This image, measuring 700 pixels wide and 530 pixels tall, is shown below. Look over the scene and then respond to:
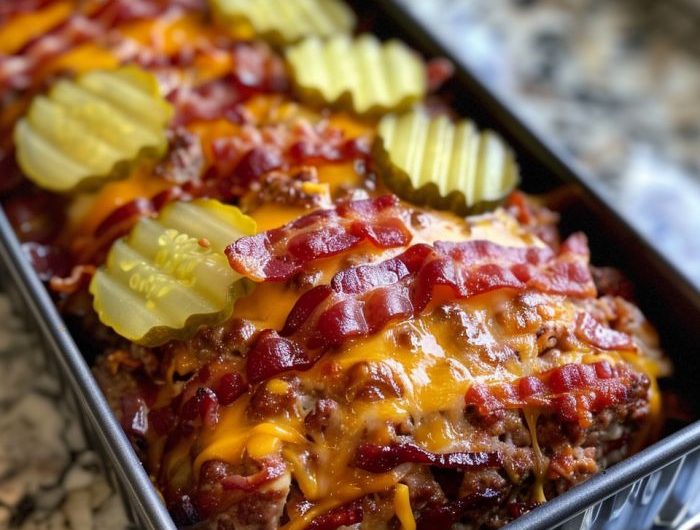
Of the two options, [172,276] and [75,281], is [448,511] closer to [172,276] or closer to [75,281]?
[172,276]

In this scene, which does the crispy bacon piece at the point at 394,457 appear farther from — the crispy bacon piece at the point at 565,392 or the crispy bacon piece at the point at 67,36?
the crispy bacon piece at the point at 67,36

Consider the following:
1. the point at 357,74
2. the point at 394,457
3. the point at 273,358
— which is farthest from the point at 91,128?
the point at 394,457

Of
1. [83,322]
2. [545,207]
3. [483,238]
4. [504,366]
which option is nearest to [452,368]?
[504,366]

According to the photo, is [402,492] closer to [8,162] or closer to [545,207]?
[545,207]

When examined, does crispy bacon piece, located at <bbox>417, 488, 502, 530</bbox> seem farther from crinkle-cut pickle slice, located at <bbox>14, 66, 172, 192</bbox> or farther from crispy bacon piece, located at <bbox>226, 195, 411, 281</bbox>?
crinkle-cut pickle slice, located at <bbox>14, 66, 172, 192</bbox>

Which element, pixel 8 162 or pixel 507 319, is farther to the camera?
pixel 8 162

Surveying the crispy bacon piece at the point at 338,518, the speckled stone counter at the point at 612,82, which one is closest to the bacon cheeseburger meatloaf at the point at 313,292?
the crispy bacon piece at the point at 338,518

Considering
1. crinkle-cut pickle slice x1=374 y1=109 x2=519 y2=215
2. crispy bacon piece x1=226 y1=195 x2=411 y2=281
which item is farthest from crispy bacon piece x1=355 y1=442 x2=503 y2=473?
crinkle-cut pickle slice x1=374 y1=109 x2=519 y2=215
